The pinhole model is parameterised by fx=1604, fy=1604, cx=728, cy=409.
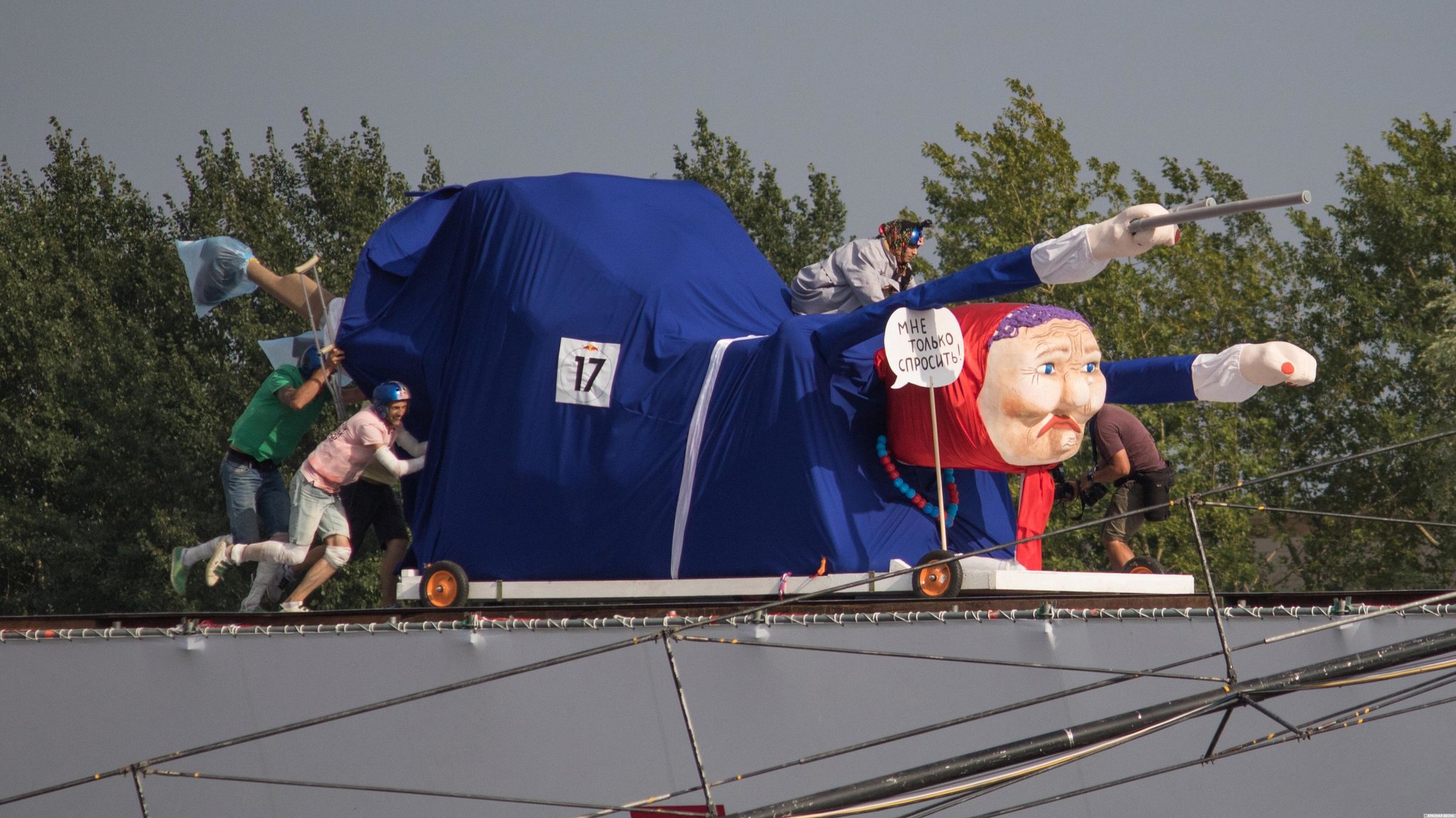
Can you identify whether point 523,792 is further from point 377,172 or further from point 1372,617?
point 377,172

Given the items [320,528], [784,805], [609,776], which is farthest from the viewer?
[320,528]

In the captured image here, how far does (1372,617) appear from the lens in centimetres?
551

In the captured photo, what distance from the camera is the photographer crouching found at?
27.0 ft

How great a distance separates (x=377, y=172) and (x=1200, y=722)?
58.8 feet

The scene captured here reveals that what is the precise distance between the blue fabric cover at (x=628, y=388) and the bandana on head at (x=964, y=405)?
20 cm

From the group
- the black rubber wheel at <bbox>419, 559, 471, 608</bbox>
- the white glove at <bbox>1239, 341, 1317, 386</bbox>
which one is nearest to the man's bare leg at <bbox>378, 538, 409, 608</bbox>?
the black rubber wheel at <bbox>419, 559, 471, 608</bbox>

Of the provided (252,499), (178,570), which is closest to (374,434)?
(252,499)

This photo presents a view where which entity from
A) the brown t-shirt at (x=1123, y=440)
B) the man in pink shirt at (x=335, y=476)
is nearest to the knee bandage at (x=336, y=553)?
the man in pink shirt at (x=335, y=476)

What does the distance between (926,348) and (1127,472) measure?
174cm

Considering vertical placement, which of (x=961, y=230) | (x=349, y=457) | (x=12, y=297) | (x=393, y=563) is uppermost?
(x=12, y=297)

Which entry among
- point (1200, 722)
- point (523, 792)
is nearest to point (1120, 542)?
point (1200, 722)

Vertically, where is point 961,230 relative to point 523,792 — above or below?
above

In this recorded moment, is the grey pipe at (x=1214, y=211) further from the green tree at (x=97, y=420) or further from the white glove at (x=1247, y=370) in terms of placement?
the green tree at (x=97, y=420)

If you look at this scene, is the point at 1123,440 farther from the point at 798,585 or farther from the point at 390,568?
the point at 390,568
